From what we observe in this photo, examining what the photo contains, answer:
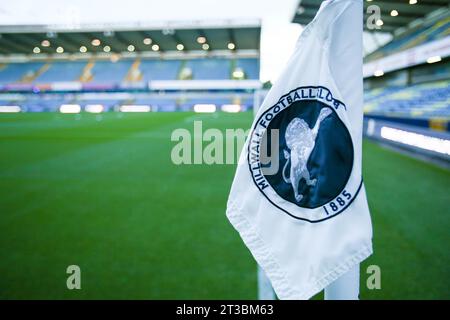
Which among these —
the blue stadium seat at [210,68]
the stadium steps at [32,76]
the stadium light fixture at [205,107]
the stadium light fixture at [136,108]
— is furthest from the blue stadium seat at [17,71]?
the stadium light fixture at [205,107]

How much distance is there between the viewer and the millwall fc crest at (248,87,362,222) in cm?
113

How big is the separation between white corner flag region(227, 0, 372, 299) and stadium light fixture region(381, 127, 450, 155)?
693 cm

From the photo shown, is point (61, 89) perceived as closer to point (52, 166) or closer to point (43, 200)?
A: point (52, 166)

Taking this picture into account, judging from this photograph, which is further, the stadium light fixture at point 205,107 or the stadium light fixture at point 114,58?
the stadium light fixture at point 114,58

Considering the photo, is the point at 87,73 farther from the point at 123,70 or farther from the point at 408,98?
the point at 408,98

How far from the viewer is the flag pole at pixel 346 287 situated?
119cm

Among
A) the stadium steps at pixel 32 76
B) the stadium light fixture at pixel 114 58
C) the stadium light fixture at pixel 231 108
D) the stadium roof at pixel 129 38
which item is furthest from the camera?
the stadium light fixture at pixel 114 58

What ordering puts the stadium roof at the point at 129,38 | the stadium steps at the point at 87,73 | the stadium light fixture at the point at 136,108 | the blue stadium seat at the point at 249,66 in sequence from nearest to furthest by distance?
the stadium roof at the point at 129,38, the stadium light fixture at the point at 136,108, the blue stadium seat at the point at 249,66, the stadium steps at the point at 87,73

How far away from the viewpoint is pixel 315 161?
114cm

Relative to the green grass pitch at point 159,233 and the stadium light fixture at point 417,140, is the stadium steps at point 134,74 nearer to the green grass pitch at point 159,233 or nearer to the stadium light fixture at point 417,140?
the green grass pitch at point 159,233

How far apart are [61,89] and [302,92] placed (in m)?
45.4

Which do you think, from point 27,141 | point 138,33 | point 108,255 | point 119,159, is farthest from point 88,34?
point 108,255

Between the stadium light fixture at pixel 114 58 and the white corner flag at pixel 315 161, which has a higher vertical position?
the stadium light fixture at pixel 114 58

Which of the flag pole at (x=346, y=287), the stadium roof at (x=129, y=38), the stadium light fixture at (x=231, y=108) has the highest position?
the stadium roof at (x=129, y=38)
